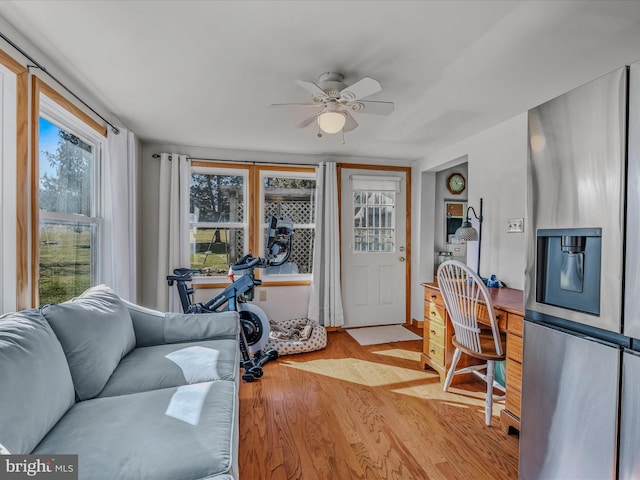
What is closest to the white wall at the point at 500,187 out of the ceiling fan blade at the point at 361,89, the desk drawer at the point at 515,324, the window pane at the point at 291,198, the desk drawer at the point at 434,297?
the desk drawer at the point at 434,297

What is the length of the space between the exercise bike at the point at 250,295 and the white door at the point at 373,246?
1231 mm

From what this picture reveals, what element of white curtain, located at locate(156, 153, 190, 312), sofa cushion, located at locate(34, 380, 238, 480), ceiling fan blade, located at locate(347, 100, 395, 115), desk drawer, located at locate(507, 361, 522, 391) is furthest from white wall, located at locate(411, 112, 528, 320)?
white curtain, located at locate(156, 153, 190, 312)

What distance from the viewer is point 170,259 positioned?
346cm

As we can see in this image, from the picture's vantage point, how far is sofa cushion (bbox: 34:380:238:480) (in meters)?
0.95

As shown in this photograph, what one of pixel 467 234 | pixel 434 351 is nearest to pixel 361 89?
pixel 467 234

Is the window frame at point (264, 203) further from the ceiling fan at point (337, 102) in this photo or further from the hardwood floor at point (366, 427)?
the ceiling fan at point (337, 102)

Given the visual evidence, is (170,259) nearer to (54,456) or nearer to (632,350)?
(54,456)

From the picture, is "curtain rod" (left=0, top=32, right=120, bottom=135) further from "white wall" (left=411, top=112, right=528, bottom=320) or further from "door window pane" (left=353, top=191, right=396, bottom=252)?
"white wall" (left=411, top=112, right=528, bottom=320)

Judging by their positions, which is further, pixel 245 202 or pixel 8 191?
pixel 245 202

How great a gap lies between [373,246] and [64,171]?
3.30 metres

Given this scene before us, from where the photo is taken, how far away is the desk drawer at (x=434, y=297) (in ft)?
8.61

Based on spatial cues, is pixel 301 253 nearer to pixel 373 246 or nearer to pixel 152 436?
pixel 373 246

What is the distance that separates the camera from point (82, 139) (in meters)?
2.45

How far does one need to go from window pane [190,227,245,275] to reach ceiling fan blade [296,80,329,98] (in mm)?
2292
